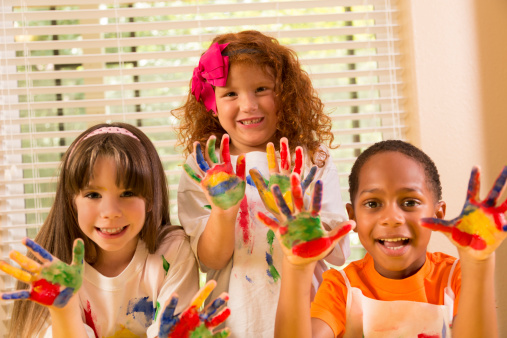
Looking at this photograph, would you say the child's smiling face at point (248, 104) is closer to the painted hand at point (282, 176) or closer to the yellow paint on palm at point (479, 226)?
Result: the painted hand at point (282, 176)

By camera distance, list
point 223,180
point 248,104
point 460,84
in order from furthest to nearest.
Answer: point 460,84 < point 248,104 < point 223,180

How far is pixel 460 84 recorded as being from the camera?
5.96 ft

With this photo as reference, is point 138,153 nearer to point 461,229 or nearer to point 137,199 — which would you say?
point 137,199

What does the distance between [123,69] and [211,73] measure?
536mm

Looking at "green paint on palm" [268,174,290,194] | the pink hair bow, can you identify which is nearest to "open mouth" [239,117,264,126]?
the pink hair bow

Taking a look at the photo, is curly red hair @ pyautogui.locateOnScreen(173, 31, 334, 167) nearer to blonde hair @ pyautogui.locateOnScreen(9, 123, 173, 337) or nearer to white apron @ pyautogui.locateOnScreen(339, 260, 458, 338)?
blonde hair @ pyautogui.locateOnScreen(9, 123, 173, 337)

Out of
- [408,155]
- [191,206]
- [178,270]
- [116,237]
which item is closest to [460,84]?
[408,155]

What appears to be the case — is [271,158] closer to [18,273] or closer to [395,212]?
[395,212]

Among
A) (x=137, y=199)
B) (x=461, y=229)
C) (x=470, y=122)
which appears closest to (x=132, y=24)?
(x=137, y=199)

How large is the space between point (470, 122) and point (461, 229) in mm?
881

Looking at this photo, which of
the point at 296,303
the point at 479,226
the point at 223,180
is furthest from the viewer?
the point at 223,180

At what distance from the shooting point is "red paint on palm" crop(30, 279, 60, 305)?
106cm

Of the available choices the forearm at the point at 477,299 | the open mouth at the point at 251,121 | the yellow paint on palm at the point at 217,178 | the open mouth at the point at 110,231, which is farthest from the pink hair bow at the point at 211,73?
the forearm at the point at 477,299

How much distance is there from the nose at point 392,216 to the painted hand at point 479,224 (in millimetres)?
135
